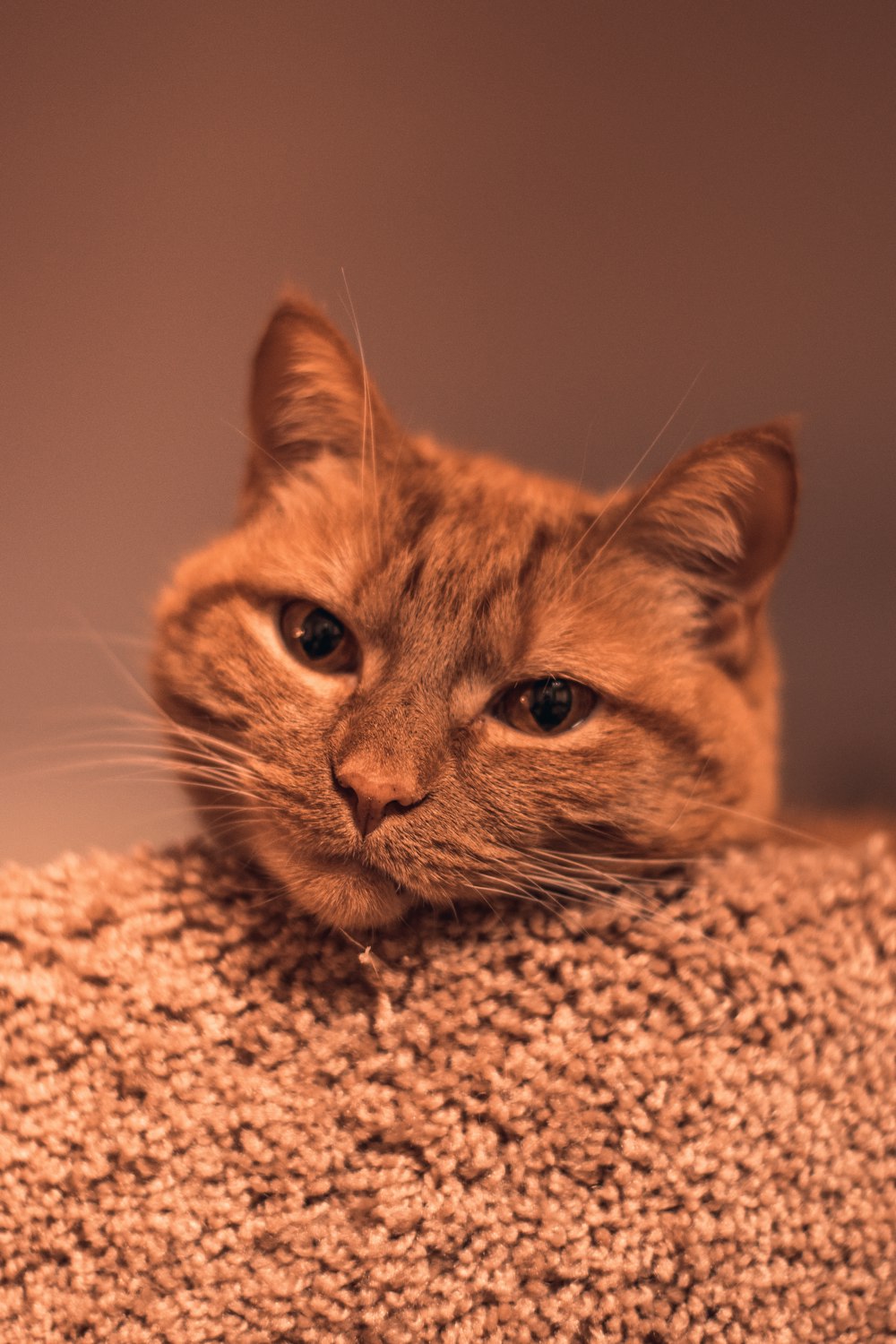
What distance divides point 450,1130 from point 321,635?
468 millimetres

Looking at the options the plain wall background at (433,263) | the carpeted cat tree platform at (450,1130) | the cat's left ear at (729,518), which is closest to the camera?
the carpeted cat tree platform at (450,1130)

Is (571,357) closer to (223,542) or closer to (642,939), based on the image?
(223,542)

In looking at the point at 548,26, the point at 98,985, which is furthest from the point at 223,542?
the point at 548,26

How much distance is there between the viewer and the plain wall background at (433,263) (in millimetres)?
1438

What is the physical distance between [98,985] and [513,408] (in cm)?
120

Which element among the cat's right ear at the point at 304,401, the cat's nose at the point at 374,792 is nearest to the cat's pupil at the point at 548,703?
the cat's nose at the point at 374,792

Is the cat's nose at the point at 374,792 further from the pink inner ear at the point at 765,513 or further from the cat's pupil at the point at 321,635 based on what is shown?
the pink inner ear at the point at 765,513

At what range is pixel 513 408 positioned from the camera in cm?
174

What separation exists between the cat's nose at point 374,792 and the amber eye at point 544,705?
15 cm

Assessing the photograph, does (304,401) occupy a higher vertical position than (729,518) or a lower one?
higher

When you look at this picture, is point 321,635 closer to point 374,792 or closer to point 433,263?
point 374,792

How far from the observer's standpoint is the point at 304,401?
1125mm

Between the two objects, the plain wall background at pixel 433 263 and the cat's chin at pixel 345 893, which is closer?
the cat's chin at pixel 345 893

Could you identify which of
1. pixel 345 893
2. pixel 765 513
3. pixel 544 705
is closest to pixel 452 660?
pixel 544 705
